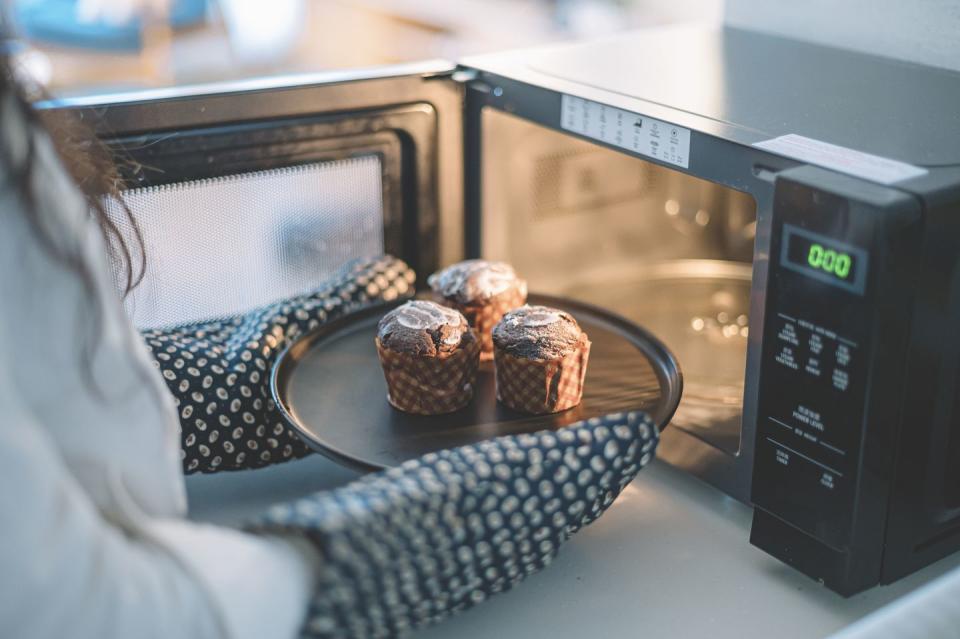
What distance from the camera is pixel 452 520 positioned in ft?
2.19

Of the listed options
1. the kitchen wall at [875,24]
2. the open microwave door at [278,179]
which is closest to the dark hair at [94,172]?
the open microwave door at [278,179]

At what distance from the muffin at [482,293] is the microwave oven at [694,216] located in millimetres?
144

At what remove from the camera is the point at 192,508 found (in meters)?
0.91

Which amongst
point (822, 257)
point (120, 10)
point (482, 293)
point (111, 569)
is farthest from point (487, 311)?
point (120, 10)

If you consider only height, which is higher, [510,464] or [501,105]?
[501,105]

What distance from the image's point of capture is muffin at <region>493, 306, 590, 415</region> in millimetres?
846

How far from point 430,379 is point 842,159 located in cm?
36

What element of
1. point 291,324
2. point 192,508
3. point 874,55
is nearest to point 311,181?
point 291,324

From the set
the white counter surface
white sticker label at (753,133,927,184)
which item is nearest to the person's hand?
the white counter surface

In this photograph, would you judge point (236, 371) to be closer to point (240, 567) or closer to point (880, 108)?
point (240, 567)

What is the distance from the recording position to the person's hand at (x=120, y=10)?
4625mm

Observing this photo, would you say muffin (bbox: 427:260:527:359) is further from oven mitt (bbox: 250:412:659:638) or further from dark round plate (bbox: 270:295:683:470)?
oven mitt (bbox: 250:412:659:638)

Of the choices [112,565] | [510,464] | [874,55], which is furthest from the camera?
[874,55]

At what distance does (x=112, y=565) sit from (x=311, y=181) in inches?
21.9
